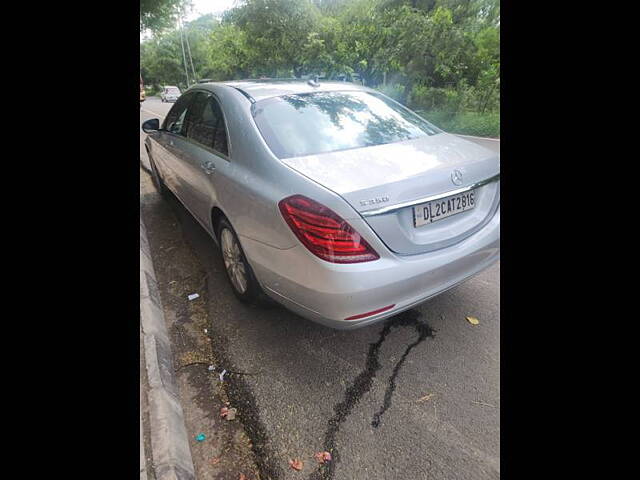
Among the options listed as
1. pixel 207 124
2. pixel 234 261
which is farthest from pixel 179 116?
pixel 234 261

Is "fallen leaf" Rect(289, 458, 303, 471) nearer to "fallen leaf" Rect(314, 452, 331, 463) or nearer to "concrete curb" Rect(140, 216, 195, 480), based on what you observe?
"fallen leaf" Rect(314, 452, 331, 463)

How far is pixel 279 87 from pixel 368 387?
7.28 ft

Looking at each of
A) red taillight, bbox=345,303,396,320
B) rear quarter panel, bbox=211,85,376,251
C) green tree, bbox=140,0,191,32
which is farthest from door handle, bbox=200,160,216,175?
green tree, bbox=140,0,191,32

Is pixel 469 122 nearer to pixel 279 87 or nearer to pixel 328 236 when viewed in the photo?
pixel 279 87

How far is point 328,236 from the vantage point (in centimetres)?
168

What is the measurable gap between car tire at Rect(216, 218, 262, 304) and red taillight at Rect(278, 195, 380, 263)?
771mm

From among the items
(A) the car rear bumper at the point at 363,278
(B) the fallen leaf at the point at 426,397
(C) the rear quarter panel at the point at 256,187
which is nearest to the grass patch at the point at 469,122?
(A) the car rear bumper at the point at 363,278

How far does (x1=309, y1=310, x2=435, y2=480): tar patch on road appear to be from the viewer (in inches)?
64.7

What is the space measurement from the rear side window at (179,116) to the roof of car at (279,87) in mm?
785

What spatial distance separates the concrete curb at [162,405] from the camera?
151cm
